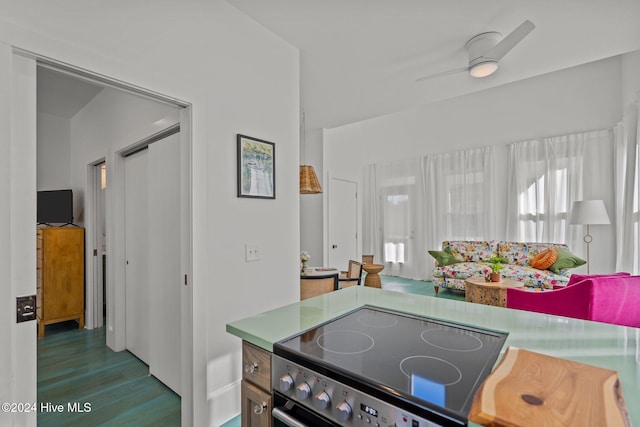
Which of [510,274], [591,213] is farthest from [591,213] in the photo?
[510,274]

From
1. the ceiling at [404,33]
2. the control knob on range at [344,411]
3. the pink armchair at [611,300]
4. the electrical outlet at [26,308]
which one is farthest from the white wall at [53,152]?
the pink armchair at [611,300]

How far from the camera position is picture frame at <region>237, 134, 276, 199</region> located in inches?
80.3

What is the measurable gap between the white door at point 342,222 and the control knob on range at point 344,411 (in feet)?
14.8

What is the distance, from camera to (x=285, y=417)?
97 cm

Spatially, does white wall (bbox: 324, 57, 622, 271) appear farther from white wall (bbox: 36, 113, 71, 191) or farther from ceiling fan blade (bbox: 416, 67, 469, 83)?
white wall (bbox: 36, 113, 71, 191)

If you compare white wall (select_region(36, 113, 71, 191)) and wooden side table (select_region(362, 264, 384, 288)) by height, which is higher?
white wall (select_region(36, 113, 71, 191))

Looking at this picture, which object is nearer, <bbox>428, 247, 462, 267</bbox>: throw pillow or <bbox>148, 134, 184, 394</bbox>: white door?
<bbox>148, 134, 184, 394</bbox>: white door

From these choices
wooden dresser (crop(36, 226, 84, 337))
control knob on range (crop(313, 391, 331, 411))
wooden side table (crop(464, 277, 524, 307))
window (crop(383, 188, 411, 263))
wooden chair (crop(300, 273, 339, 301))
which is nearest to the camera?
control knob on range (crop(313, 391, 331, 411))

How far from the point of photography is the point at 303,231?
219 inches

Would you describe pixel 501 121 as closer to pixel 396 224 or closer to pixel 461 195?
pixel 461 195

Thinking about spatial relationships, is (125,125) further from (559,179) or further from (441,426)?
(559,179)

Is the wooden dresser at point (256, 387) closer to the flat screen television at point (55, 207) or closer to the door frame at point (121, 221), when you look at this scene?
the door frame at point (121, 221)

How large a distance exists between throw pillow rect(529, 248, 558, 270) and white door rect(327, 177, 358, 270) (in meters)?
3.00

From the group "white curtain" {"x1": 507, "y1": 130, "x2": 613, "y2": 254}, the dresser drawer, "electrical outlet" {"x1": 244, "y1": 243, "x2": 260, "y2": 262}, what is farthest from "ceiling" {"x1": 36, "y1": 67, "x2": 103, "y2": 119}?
"white curtain" {"x1": 507, "y1": 130, "x2": 613, "y2": 254}
